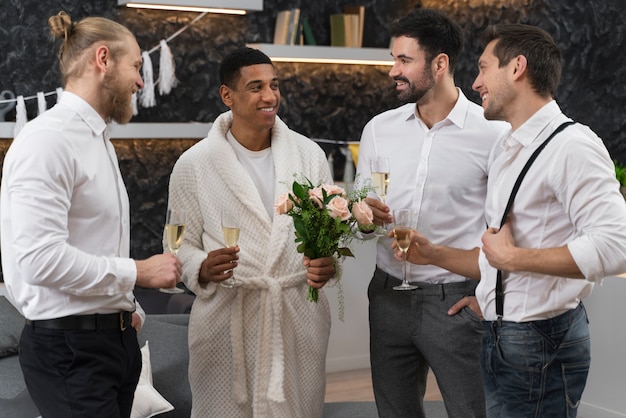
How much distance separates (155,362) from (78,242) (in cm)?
194

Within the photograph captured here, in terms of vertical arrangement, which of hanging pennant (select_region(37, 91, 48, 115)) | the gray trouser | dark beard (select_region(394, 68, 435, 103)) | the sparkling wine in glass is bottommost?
the gray trouser

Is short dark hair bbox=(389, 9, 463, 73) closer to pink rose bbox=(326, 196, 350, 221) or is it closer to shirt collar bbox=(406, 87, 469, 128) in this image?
shirt collar bbox=(406, 87, 469, 128)

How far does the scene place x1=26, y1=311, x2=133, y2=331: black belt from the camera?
7.50ft

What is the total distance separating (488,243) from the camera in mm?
2350

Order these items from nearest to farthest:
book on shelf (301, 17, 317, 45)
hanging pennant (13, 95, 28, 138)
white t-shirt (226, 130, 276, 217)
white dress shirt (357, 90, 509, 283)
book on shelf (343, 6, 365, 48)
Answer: white dress shirt (357, 90, 509, 283) < white t-shirt (226, 130, 276, 217) < hanging pennant (13, 95, 28, 138) < book on shelf (301, 17, 317, 45) < book on shelf (343, 6, 365, 48)

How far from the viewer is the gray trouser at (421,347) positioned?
291 cm

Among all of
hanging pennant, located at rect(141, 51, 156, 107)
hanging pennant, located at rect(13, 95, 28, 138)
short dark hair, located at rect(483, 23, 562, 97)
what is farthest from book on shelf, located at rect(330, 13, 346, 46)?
short dark hair, located at rect(483, 23, 562, 97)

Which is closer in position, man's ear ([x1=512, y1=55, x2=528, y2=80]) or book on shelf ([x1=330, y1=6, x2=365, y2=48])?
man's ear ([x1=512, y1=55, x2=528, y2=80])

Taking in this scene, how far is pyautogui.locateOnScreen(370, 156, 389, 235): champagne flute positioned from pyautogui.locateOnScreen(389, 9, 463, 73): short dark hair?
0.43 meters

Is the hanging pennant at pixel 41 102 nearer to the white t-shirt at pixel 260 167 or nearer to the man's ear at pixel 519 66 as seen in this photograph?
the white t-shirt at pixel 260 167

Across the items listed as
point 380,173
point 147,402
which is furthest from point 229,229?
point 147,402

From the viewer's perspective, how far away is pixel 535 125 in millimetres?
2383

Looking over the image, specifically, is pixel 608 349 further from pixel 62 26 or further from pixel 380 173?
pixel 62 26

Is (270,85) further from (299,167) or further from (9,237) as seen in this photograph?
(9,237)
